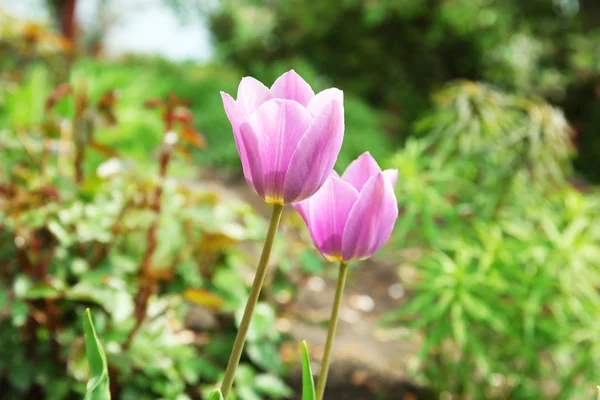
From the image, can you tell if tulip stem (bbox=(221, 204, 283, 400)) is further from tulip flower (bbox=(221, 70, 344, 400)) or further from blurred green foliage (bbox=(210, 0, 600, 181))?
blurred green foliage (bbox=(210, 0, 600, 181))

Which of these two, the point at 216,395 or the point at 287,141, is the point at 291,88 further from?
the point at 216,395

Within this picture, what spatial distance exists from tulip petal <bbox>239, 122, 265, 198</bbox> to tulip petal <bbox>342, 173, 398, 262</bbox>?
0.43 ft

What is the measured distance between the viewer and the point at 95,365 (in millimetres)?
708

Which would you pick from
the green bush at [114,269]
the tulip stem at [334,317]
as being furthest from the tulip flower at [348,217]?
the green bush at [114,269]

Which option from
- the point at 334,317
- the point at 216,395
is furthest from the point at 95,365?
the point at 334,317

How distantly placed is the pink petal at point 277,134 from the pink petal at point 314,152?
0.01m

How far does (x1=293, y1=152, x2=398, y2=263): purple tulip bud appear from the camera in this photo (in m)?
0.73

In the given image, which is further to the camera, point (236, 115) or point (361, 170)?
point (361, 170)

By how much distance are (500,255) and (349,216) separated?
1530 mm

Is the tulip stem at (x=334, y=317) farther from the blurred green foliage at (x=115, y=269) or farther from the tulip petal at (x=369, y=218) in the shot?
the blurred green foliage at (x=115, y=269)

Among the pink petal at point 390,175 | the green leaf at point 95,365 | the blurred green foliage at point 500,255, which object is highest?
the blurred green foliage at point 500,255

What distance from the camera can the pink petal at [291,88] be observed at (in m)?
0.71

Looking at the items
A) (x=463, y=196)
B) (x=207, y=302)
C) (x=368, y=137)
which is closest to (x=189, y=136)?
(x=207, y=302)

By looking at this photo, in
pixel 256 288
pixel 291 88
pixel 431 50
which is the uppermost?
pixel 431 50
